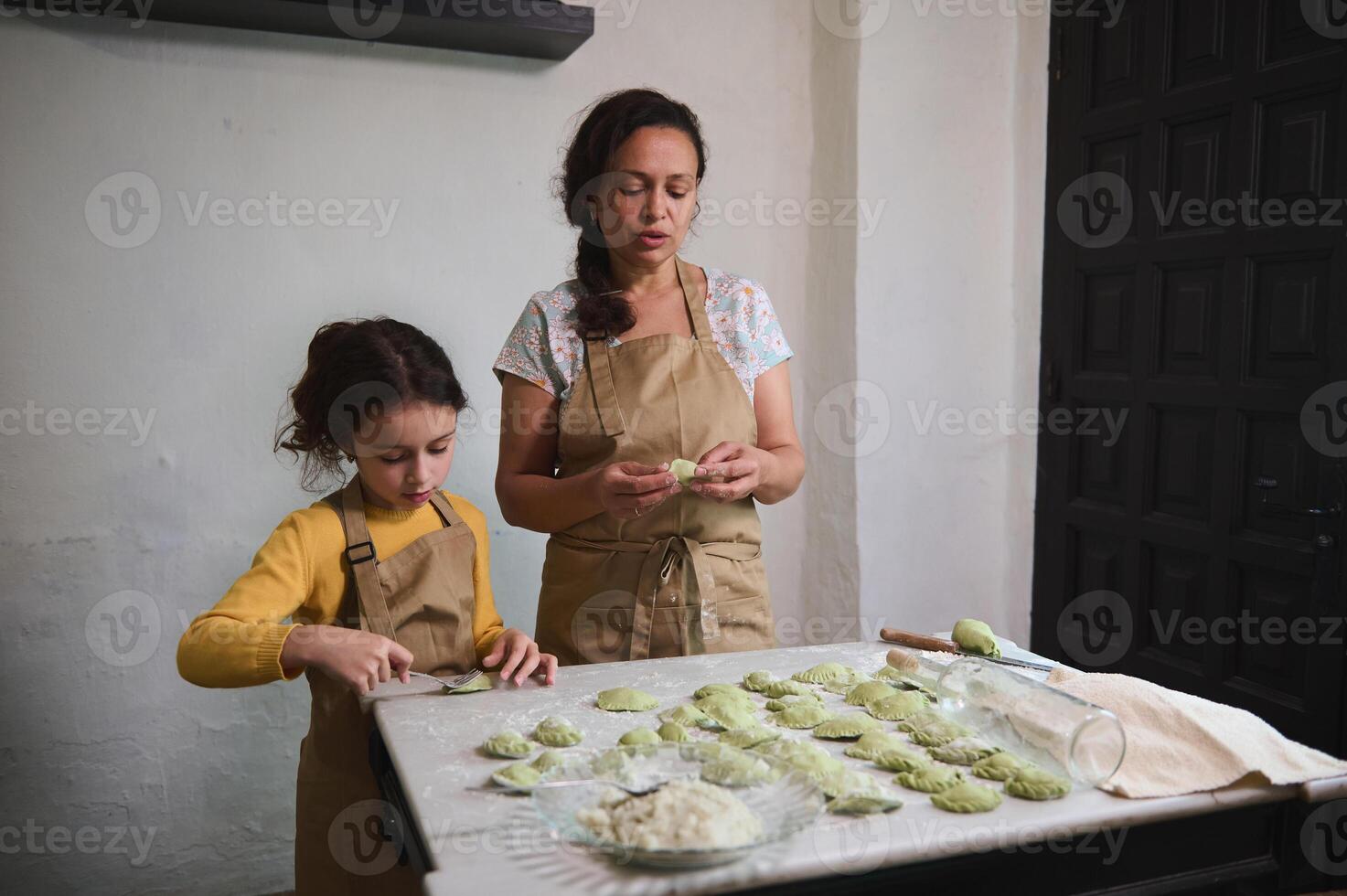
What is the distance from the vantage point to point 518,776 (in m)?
1.21

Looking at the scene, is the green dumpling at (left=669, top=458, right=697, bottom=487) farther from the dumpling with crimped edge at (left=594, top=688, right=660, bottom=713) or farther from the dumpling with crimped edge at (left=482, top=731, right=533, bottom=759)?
the dumpling with crimped edge at (left=482, top=731, right=533, bottom=759)

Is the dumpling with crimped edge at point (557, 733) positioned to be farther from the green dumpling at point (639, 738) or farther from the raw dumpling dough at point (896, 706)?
the raw dumpling dough at point (896, 706)

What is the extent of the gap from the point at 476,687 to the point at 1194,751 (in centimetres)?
99

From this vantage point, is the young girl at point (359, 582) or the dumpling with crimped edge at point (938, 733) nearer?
the dumpling with crimped edge at point (938, 733)

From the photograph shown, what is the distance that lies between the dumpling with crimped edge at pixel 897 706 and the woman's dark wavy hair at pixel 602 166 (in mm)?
924

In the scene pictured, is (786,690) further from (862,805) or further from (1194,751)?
(1194,751)

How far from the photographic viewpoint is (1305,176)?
2.60 m

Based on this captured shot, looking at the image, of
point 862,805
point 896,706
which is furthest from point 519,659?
point 862,805

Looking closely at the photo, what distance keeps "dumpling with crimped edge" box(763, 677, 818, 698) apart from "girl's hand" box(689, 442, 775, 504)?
42 centimetres

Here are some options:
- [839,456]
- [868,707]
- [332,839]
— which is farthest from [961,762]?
[839,456]

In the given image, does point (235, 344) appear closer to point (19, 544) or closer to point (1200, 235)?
point (19, 544)

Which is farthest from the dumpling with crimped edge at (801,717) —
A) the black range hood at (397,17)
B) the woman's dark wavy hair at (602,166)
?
the black range hood at (397,17)

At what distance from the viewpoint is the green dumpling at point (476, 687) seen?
1.60 metres

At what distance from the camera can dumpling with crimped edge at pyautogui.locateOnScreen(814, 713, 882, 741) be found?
1371 mm
